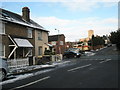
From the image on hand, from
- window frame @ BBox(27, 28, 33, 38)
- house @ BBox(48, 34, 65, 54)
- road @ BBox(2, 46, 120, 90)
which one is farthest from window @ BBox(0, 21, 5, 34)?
house @ BBox(48, 34, 65, 54)

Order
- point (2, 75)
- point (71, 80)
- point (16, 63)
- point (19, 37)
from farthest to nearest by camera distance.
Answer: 1. point (19, 37)
2. point (16, 63)
3. point (2, 75)
4. point (71, 80)

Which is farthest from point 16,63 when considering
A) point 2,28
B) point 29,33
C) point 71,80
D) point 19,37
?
point 29,33

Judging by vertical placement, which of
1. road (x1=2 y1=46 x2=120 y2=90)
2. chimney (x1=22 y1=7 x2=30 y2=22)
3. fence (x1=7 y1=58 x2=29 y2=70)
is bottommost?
road (x1=2 y1=46 x2=120 y2=90)

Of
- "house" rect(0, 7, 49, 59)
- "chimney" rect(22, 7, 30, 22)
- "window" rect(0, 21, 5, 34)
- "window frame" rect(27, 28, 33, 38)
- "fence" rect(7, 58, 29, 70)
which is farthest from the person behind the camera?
"chimney" rect(22, 7, 30, 22)

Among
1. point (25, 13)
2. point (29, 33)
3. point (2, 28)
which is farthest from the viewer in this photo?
point (25, 13)

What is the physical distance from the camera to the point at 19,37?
20094mm

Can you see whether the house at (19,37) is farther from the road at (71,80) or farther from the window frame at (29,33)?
the road at (71,80)

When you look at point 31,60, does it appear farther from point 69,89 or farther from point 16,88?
point 69,89

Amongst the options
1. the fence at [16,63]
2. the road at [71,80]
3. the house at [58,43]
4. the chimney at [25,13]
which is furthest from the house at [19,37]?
the house at [58,43]

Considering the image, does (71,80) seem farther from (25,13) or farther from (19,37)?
(25,13)

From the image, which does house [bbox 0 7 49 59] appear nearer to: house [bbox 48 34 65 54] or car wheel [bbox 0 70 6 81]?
car wheel [bbox 0 70 6 81]

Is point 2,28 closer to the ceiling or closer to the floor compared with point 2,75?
closer to the ceiling

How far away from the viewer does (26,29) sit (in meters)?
21.9

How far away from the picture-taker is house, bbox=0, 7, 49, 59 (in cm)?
1754
